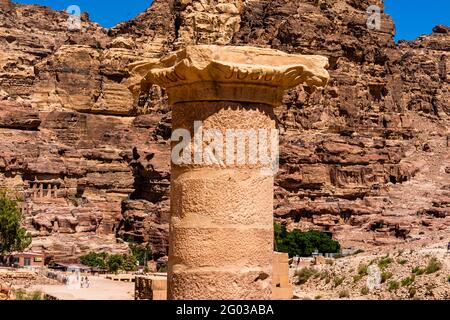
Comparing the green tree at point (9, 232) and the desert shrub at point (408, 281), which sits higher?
the green tree at point (9, 232)

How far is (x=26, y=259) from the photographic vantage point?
59.7m

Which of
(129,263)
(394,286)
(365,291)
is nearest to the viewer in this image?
(394,286)

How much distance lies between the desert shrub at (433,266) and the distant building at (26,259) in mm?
32761

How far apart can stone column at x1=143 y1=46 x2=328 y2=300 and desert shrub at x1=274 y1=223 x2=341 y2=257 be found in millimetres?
54714

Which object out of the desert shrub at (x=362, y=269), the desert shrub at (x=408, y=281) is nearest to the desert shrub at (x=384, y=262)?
the desert shrub at (x=362, y=269)

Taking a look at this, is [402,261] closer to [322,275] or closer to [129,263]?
[322,275]

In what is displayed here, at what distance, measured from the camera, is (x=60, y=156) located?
9375 centimetres

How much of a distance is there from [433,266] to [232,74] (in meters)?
24.9

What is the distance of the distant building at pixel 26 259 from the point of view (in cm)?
5794

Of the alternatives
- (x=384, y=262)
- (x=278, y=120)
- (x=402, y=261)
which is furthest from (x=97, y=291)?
(x=278, y=120)

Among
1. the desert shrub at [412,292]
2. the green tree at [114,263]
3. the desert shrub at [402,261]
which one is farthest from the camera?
the green tree at [114,263]

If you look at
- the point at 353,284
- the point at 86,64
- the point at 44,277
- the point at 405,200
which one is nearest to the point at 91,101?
the point at 86,64

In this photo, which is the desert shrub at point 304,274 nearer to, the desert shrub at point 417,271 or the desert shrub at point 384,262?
the desert shrub at point 384,262

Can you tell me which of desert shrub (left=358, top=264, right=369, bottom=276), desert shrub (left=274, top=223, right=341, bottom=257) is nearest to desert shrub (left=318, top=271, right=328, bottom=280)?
desert shrub (left=358, top=264, right=369, bottom=276)
